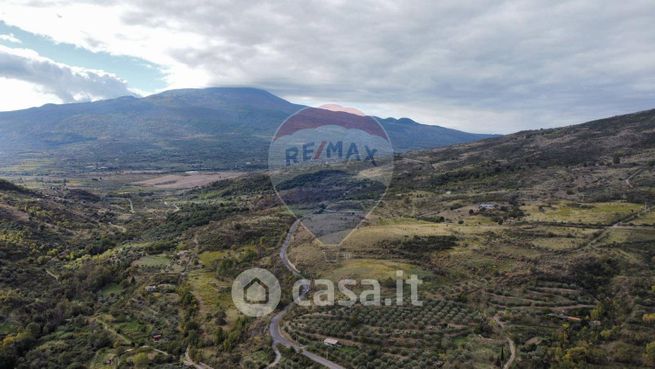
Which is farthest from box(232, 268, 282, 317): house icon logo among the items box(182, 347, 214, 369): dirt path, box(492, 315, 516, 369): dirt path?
box(492, 315, 516, 369): dirt path

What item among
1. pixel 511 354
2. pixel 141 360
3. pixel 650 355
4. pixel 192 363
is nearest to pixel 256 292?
pixel 192 363

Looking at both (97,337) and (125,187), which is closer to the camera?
(97,337)

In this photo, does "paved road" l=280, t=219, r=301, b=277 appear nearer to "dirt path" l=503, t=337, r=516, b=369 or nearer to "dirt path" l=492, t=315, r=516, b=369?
"dirt path" l=492, t=315, r=516, b=369

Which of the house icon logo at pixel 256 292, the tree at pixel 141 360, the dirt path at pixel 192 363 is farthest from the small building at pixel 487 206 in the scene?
the tree at pixel 141 360

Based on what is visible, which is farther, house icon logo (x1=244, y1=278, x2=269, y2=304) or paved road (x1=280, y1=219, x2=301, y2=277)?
paved road (x1=280, y1=219, x2=301, y2=277)

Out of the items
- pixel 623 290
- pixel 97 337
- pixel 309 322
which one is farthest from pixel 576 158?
pixel 97 337

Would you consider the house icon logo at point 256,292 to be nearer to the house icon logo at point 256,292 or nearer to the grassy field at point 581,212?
the house icon logo at point 256,292

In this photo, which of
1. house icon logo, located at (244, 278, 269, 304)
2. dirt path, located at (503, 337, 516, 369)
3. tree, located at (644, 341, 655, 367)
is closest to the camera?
tree, located at (644, 341, 655, 367)

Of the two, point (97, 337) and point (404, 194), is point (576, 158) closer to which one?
point (404, 194)
